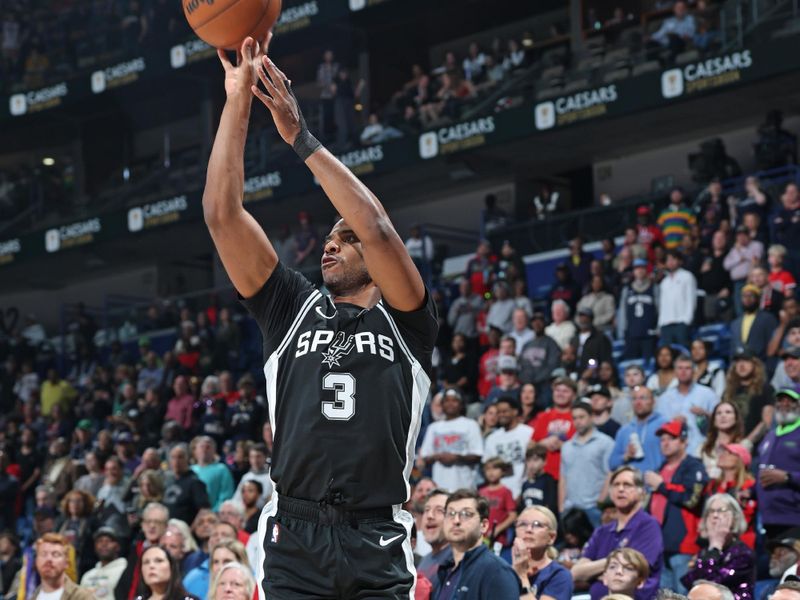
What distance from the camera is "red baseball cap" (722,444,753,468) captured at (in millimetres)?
8977

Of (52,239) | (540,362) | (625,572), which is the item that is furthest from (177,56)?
(625,572)

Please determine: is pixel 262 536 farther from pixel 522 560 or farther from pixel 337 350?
pixel 522 560

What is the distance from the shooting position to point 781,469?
8.92 m

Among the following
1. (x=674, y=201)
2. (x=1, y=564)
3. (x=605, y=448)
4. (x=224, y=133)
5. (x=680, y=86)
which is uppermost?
(x=680, y=86)

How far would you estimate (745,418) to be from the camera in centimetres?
1002

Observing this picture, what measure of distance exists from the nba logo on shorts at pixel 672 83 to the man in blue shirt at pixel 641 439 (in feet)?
25.6

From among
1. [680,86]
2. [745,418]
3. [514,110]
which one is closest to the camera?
[745,418]

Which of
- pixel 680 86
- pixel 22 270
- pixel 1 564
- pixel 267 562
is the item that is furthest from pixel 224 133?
pixel 22 270

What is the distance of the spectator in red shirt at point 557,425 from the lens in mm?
10688

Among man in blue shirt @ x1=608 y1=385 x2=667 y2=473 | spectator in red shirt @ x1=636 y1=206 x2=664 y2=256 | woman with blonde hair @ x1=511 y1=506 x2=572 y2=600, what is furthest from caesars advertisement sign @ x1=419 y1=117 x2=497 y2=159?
woman with blonde hair @ x1=511 y1=506 x2=572 y2=600

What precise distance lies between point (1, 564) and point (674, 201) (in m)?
8.22

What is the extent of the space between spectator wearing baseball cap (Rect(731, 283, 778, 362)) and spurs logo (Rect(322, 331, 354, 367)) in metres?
8.29

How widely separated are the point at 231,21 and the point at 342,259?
34.4 inches

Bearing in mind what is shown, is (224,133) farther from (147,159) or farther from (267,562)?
(147,159)
